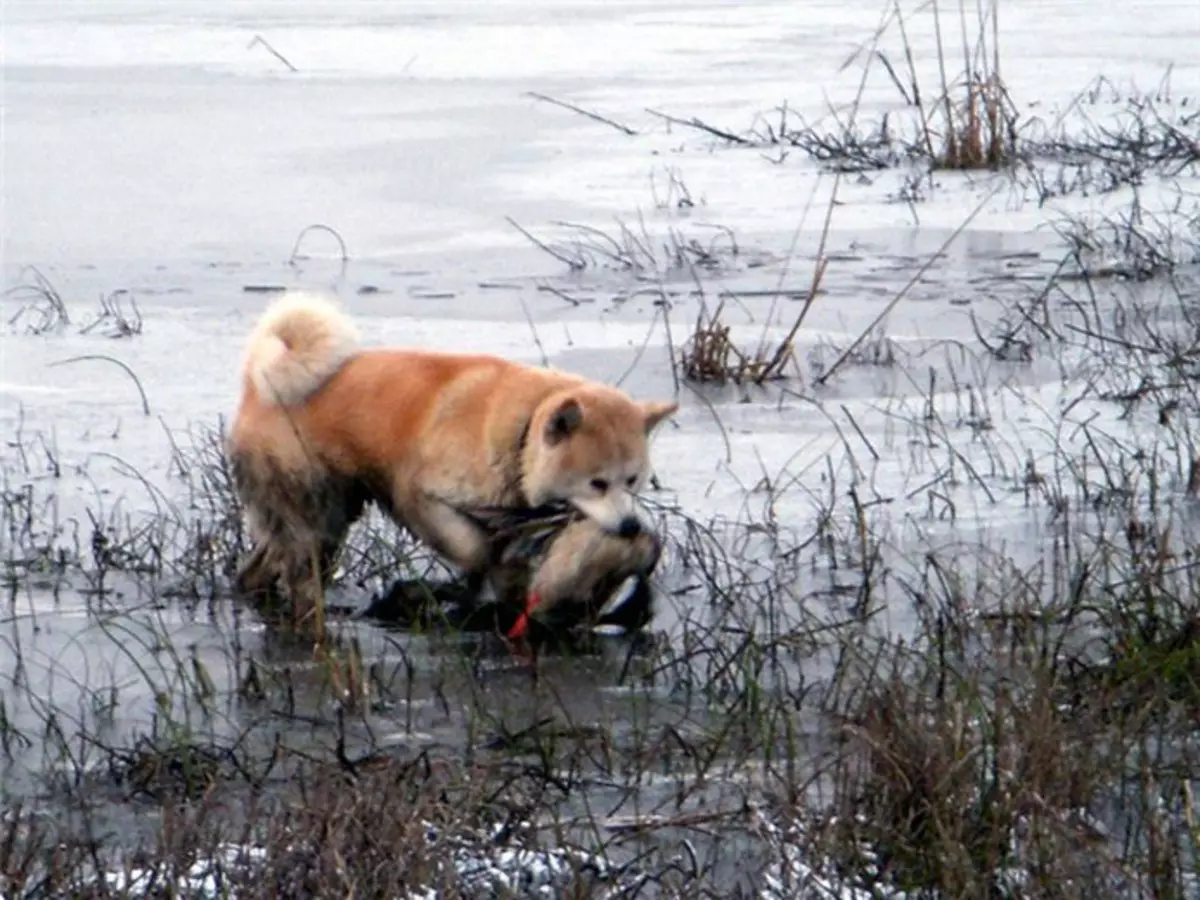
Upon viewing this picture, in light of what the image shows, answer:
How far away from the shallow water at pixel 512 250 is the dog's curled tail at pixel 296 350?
0.68 meters

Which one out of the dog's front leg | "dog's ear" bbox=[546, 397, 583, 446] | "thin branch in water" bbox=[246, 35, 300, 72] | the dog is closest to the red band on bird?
the dog

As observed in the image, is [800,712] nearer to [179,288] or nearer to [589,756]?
[589,756]

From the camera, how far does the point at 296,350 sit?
618 cm

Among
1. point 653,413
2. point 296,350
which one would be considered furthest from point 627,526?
point 296,350

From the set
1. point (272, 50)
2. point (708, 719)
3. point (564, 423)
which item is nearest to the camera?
point (708, 719)

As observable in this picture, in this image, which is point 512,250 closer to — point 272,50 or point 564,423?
point 564,423

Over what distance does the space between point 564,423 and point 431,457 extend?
41cm

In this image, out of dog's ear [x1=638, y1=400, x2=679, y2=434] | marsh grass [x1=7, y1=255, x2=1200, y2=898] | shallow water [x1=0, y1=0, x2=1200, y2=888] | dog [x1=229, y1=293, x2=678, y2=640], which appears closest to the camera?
marsh grass [x1=7, y1=255, x2=1200, y2=898]

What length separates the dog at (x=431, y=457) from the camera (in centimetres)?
579

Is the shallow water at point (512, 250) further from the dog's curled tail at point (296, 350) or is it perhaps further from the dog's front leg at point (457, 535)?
the dog's curled tail at point (296, 350)

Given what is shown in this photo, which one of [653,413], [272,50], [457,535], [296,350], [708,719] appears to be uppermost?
[272,50]

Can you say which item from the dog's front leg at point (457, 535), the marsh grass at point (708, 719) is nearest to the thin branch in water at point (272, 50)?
the marsh grass at point (708, 719)

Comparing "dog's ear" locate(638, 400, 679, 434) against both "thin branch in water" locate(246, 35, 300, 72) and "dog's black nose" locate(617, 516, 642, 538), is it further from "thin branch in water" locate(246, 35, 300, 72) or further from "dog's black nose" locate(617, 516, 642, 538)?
"thin branch in water" locate(246, 35, 300, 72)

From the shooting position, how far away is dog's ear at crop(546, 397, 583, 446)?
225 inches
